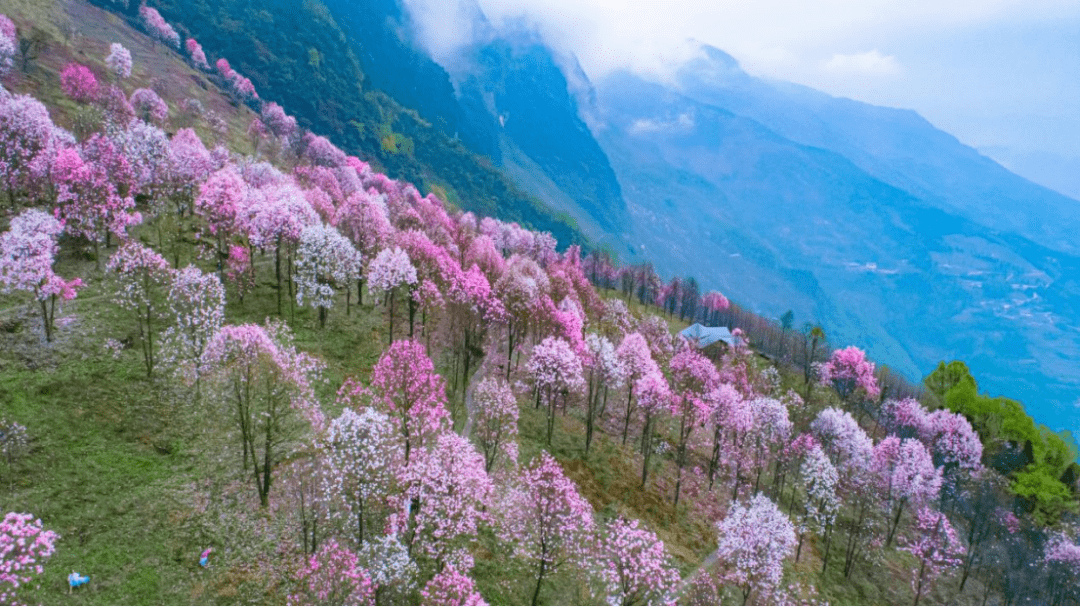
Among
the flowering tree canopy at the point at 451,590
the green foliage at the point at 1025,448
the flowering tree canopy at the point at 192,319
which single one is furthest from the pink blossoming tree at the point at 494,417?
the green foliage at the point at 1025,448

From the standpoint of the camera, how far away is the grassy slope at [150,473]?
32.2m

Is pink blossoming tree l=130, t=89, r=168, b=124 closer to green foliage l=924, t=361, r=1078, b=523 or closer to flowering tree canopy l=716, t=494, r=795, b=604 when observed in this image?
flowering tree canopy l=716, t=494, r=795, b=604

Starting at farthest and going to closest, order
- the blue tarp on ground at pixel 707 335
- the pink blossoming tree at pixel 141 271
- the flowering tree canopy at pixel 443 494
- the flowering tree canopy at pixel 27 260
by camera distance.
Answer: the blue tarp on ground at pixel 707 335
the pink blossoming tree at pixel 141 271
the flowering tree canopy at pixel 27 260
the flowering tree canopy at pixel 443 494

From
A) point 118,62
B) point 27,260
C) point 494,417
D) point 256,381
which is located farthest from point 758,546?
point 118,62

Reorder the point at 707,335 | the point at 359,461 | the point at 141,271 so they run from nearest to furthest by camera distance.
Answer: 1. the point at 359,461
2. the point at 141,271
3. the point at 707,335

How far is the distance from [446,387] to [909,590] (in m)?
58.4

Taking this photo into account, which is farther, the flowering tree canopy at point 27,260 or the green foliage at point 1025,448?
the green foliage at point 1025,448

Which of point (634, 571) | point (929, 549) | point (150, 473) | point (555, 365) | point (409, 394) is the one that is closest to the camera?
point (634, 571)

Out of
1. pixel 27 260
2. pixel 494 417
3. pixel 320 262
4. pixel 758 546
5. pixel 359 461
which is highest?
pixel 320 262

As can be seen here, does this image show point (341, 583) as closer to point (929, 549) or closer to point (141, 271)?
point (141, 271)

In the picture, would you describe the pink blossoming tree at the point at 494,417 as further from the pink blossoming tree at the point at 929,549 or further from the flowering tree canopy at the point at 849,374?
the flowering tree canopy at the point at 849,374

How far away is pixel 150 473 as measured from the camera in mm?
38344

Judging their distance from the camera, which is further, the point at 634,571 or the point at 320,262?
the point at 320,262

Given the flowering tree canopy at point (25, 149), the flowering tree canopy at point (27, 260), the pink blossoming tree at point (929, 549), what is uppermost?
the flowering tree canopy at point (25, 149)
